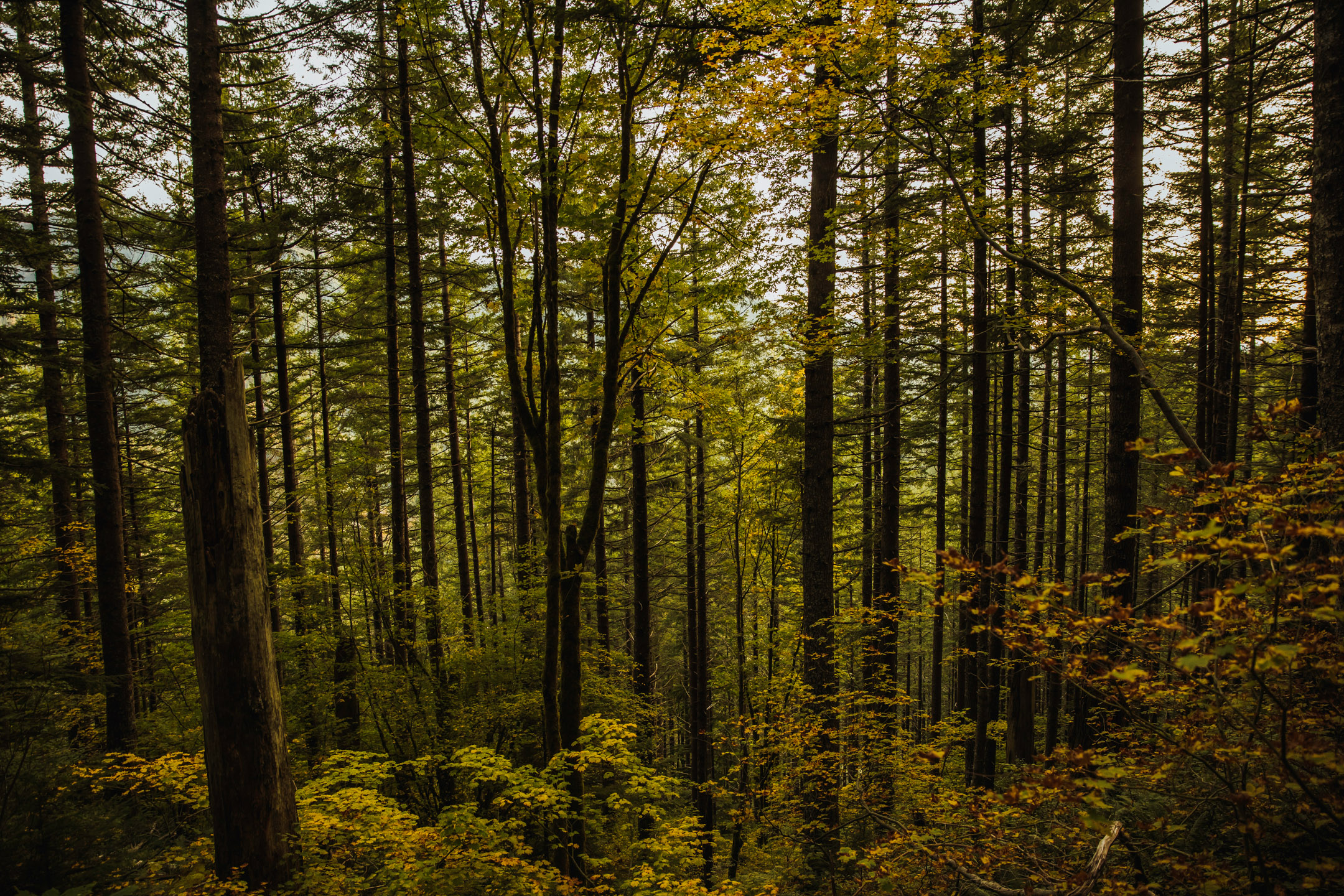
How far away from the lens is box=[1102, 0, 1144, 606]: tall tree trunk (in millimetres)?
7680

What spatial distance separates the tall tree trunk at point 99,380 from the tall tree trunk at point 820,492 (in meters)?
9.32

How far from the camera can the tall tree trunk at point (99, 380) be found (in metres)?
7.52

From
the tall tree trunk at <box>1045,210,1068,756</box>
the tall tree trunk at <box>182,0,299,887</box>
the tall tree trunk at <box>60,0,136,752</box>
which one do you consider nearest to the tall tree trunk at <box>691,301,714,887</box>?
the tall tree trunk at <box>182,0,299,887</box>

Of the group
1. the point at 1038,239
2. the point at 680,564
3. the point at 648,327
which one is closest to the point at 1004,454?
the point at 1038,239

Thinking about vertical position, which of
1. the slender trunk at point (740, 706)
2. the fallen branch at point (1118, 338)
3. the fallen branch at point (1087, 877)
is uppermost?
Result: the fallen branch at point (1118, 338)

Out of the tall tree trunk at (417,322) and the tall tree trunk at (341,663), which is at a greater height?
the tall tree trunk at (417,322)

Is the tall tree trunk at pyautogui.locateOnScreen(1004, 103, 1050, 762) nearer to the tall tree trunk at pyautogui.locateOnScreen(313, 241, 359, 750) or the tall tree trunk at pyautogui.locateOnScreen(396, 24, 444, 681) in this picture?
the tall tree trunk at pyautogui.locateOnScreen(396, 24, 444, 681)

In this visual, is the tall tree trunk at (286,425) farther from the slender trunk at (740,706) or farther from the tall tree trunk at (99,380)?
the slender trunk at (740,706)

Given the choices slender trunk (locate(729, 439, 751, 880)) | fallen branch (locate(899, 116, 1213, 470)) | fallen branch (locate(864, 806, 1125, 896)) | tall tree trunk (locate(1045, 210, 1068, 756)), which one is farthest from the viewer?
tall tree trunk (locate(1045, 210, 1068, 756))

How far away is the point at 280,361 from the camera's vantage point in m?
13.6

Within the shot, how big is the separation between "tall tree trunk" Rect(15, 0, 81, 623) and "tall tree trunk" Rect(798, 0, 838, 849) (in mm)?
8974

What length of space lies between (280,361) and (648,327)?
10681 mm

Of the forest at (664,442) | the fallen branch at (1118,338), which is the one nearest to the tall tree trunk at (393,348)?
the forest at (664,442)

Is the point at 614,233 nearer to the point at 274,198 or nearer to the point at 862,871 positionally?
the point at 862,871
